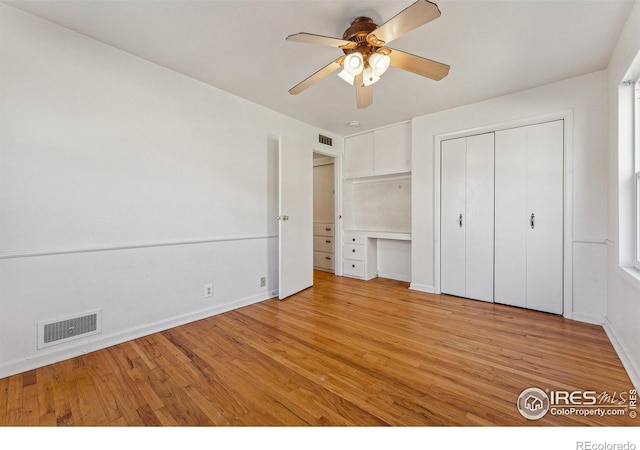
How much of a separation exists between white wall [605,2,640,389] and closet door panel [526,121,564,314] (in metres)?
0.37

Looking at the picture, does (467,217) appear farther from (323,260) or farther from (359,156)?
(323,260)

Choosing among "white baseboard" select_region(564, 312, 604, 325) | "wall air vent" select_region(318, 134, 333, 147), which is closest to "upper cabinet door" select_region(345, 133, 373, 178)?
"wall air vent" select_region(318, 134, 333, 147)

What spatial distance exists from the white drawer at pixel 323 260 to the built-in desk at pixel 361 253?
41 cm

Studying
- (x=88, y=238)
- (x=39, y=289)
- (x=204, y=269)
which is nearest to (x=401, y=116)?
(x=204, y=269)

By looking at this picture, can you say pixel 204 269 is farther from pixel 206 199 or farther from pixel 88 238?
pixel 88 238

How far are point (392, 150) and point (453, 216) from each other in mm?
1323

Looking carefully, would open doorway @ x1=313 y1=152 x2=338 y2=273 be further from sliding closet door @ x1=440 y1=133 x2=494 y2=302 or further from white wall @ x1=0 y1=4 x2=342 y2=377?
white wall @ x1=0 y1=4 x2=342 y2=377

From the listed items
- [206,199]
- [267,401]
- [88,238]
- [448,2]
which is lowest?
[267,401]

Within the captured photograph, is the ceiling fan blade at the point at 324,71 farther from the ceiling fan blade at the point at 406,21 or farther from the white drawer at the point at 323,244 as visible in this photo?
the white drawer at the point at 323,244

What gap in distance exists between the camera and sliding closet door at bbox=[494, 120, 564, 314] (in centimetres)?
268

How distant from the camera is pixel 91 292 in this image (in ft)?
6.55

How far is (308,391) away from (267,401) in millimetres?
237


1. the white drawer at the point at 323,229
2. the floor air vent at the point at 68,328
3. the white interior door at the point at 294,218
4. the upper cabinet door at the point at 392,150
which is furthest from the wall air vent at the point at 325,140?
the floor air vent at the point at 68,328

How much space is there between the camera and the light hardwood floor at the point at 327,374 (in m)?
1.35
